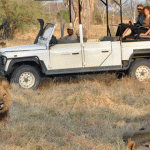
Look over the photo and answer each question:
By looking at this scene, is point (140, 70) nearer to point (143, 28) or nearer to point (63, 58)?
point (143, 28)

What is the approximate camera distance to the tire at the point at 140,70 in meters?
7.19

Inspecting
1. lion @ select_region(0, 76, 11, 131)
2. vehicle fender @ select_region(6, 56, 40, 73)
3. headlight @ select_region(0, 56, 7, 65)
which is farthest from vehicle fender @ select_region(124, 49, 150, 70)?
lion @ select_region(0, 76, 11, 131)

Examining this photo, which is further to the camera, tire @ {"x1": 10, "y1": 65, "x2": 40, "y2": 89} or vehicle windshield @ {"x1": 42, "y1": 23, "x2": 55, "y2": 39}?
vehicle windshield @ {"x1": 42, "y1": 23, "x2": 55, "y2": 39}

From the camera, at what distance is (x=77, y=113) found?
5277mm

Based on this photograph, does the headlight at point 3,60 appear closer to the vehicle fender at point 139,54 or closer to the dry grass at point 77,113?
the dry grass at point 77,113

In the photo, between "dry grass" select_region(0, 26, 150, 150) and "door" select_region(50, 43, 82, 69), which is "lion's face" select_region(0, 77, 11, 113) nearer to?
"dry grass" select_region(0, 26, 150, 150)

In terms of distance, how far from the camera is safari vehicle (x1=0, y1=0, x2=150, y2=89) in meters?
6.84

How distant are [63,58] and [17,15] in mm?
16213

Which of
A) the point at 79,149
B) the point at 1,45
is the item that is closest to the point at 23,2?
the point at 1,45

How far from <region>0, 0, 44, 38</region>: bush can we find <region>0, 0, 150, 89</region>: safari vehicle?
1563 cm

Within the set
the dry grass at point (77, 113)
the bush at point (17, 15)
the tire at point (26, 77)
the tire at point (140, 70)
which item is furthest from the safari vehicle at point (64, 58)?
the bush at point (17, 15)

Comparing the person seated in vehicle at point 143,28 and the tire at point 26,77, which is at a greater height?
the person seated in vehicle at point 143,28

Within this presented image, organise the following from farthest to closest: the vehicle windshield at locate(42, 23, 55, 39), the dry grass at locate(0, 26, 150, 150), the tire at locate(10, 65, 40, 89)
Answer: the vehicle windshield at locate(42, 23, 55, 39) → the tire at locate(10, 65, 40, 89) → the dry grass at locate(0, 26, 150, 150)

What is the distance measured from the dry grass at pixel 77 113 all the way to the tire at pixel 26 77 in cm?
21
